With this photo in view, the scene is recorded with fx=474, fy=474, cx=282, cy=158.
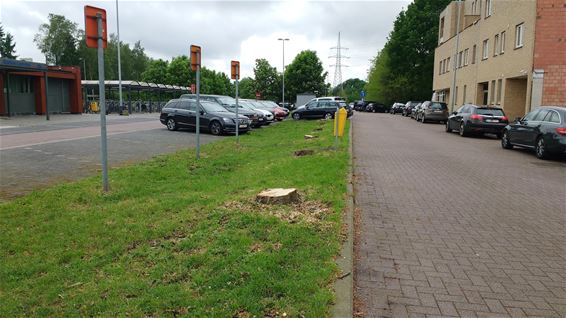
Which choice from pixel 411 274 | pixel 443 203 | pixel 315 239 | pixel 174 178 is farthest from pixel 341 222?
pixel 174 178

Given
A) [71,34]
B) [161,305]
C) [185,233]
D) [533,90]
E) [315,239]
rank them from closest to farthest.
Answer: [161,305], [315,239], [185,233], [533,90], [71,34]

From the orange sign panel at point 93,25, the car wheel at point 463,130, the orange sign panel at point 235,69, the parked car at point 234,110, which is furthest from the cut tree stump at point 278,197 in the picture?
the parked car at point 234,110

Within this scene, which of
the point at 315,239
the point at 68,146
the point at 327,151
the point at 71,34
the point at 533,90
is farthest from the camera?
the point at 71,34

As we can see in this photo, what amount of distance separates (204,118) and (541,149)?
44.7 ft

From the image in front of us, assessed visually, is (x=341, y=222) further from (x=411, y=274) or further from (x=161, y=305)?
(x=161, y=305)

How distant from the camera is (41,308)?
3.76 meters

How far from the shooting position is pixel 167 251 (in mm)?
4895

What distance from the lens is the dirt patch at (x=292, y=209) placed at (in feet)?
19.5

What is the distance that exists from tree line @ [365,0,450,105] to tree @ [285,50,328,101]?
50.9ft

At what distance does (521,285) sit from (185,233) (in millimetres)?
3549

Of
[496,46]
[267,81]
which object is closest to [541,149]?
[496,46]

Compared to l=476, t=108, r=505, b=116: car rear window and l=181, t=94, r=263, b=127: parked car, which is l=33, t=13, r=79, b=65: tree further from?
l=476, t=108, r=505, b=116: car rear window

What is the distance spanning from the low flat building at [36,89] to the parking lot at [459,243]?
27.9 meters

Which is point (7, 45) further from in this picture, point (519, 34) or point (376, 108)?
point (519, 34)
